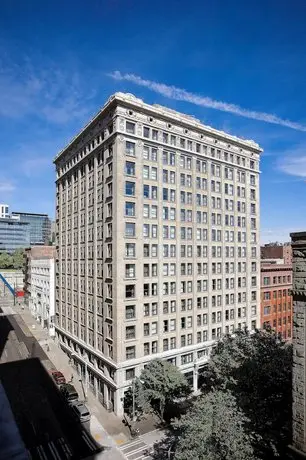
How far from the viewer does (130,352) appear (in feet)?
142

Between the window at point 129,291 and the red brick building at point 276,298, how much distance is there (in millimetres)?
32277

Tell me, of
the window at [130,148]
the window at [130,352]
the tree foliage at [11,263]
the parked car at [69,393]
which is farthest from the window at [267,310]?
the tree foliage at [11,263]

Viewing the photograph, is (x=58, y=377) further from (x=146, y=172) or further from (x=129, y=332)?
(x=146, y=172)

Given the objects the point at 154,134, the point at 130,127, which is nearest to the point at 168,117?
the point at 154,134

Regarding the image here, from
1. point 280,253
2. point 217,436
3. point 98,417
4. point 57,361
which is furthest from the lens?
point 280,253

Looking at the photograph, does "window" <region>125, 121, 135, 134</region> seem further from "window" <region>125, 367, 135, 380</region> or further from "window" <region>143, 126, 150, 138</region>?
"window" <region>125, 367, 135, 380</region>

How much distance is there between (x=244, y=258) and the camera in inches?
2349

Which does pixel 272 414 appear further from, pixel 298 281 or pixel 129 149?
pixel 129 149

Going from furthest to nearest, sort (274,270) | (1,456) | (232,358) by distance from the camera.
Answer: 1. (274,270)
2. (232,358)
3. (1,456)

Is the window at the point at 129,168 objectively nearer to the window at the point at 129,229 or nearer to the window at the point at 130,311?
the window at the point at 129,229

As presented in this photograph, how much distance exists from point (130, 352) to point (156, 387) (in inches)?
230

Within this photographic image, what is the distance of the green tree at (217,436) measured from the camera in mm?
18500

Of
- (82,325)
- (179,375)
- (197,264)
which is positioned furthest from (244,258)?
(82,325)

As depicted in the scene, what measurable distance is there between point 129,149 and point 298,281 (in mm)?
33872
